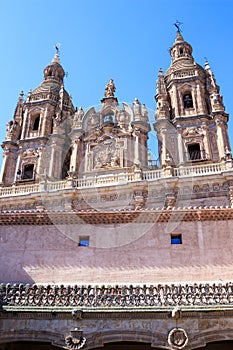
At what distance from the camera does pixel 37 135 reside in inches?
1371

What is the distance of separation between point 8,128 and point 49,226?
24736 mm

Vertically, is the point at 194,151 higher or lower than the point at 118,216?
higher

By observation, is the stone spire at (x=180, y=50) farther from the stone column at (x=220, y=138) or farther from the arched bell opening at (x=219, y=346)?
the arched bell opening at (x=219, y=346)

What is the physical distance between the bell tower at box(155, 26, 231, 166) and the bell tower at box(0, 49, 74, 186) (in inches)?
353

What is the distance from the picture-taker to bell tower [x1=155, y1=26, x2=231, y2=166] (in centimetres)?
2895

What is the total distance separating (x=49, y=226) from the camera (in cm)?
1371

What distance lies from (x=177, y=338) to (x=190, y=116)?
2366 centimetres

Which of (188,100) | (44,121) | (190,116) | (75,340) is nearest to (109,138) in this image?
(190,116)

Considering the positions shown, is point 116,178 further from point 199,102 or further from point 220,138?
point 199,102

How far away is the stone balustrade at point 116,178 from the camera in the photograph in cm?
2592

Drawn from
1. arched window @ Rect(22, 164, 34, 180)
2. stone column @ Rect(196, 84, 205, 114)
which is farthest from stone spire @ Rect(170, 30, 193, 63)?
arched window @ Rect(22, 164, 34, 180)

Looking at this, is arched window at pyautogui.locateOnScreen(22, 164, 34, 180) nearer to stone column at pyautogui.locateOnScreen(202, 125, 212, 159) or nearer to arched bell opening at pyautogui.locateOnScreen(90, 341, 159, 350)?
stone column at pyautogui.locateOnScreen(202, 125, 212, 159)

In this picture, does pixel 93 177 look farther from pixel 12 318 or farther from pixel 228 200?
pixel 12 318

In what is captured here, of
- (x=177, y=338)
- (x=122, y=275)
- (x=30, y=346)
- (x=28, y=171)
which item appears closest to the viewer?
(x=177, y=338)
